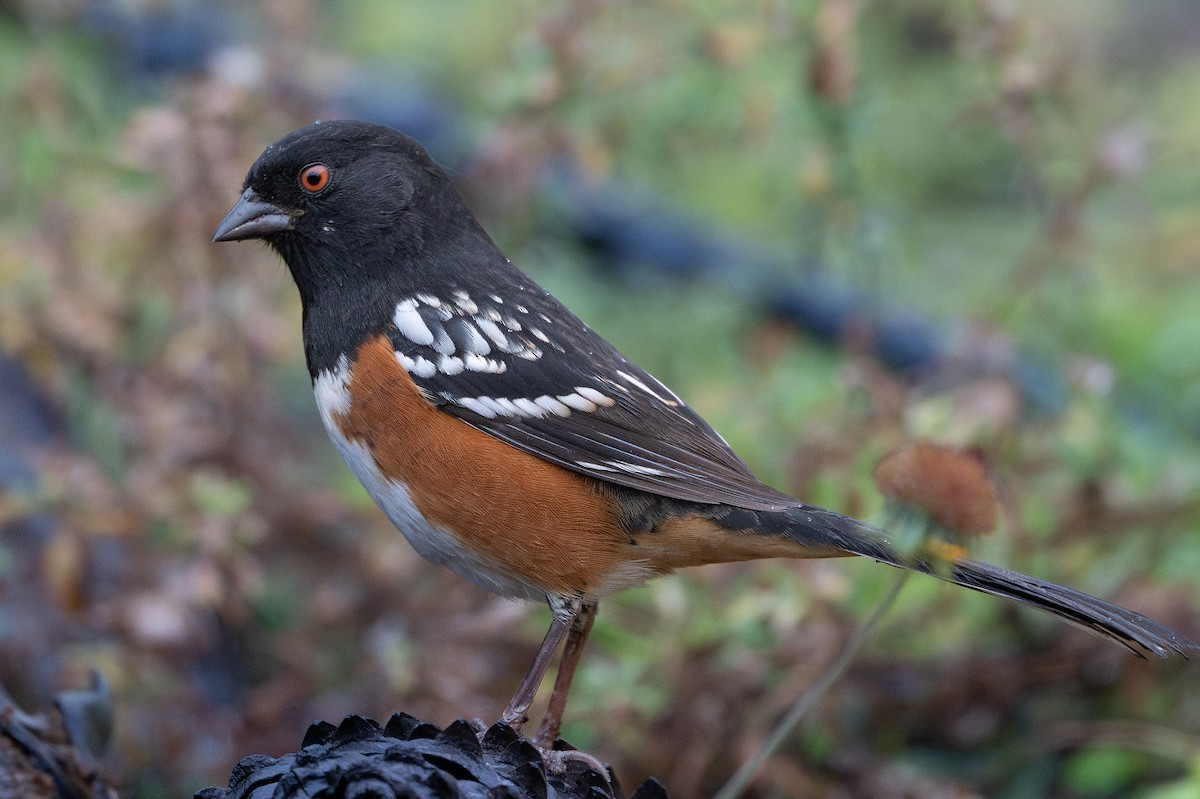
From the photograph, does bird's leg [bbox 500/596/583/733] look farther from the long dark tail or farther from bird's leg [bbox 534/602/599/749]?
the long dark tail

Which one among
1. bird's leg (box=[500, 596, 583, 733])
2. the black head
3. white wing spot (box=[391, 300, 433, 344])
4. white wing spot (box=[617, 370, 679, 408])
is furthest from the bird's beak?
bird's leg (box=[500, 596, 583, 733])

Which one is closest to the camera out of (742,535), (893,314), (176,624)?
(742,535)

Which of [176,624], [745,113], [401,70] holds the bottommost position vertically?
[176,624]

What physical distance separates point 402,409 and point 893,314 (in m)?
2.84

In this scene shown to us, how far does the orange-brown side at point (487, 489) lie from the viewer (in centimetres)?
225

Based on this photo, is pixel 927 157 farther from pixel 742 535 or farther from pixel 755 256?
pixel 742 535

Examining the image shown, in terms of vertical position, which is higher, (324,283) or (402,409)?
(324,283)

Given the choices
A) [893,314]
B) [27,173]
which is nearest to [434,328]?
[27,173]

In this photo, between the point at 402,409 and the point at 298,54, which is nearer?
the point at 402,409

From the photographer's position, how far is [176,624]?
117 inches

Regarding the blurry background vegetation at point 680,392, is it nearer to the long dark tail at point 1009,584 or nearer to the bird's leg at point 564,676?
the bird's leg at point 564,676

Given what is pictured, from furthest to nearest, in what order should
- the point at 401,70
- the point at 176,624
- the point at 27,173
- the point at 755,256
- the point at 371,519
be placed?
1. the point at 401,70
2. the point at 755,256
3. the point at 27,173
4. the point at 371,519
5. the point at 176,624

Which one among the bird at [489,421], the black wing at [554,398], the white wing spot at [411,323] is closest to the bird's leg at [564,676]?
the bird at [489,421]

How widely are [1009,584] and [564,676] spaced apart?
764 millimetres
